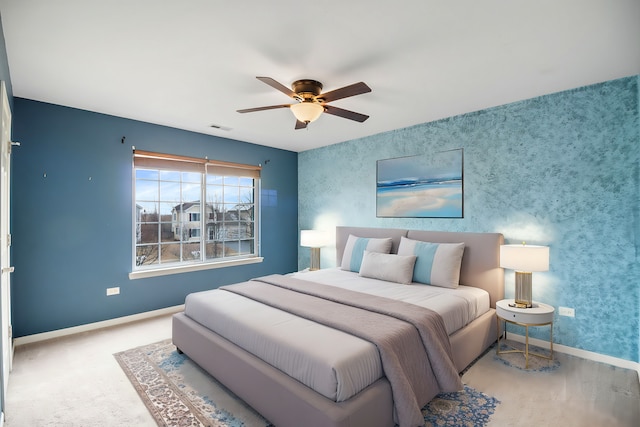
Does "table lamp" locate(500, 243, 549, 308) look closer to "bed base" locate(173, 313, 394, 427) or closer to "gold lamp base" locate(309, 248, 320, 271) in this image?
"bed base" locate(173, 313, 394, 427)

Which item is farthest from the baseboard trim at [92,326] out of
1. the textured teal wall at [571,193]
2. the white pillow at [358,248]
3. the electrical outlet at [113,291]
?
the textured teal wall at [571,193]

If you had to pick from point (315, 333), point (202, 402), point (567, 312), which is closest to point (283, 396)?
point (315, 333)

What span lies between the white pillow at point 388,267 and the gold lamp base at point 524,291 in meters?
1.02

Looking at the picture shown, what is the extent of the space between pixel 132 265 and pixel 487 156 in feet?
14.4

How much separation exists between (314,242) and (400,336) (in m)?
3.06

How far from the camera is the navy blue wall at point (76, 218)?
131 inches

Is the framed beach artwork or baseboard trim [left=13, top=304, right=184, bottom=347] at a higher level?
the framed beach artwork

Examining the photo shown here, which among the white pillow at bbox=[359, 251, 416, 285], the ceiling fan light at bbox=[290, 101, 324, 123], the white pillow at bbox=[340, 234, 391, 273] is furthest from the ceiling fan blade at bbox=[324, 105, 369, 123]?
the white pillow at bbox=[340, 234, 391, 273]

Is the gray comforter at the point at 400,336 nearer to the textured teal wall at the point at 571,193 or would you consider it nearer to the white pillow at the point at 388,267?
the white pillow at the point at 388,267

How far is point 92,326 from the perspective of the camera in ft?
12.3

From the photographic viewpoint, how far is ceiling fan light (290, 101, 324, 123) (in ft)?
8.99

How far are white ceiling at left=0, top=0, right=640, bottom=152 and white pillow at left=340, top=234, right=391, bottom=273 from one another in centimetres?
168

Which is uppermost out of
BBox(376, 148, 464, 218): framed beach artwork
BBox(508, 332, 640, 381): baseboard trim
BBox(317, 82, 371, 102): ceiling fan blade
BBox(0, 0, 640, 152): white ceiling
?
BBox(0, 0, 640, 152): white ceiling

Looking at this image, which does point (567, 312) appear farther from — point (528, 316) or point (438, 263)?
point (438, 263)
